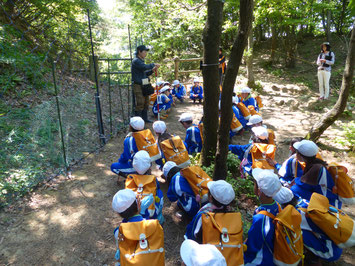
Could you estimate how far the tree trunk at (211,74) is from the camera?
132 inches

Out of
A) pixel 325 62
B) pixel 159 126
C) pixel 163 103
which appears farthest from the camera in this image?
pixel 325 62

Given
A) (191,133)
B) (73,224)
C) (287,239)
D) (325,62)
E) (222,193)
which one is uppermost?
(325,62)

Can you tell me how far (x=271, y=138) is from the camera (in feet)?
14.0

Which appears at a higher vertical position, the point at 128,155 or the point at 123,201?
the point at 123,201

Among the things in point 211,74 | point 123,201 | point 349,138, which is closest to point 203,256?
point 123,201

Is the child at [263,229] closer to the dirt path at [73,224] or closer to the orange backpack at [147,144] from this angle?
the dirt path at [73,224]

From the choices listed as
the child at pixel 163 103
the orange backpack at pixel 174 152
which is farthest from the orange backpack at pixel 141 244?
the child at pixel 163 103

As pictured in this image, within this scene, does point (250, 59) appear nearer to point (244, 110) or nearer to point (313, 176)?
point (244, 110)

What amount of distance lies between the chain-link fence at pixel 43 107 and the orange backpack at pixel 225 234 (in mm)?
2894

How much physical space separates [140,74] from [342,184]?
4.96 m

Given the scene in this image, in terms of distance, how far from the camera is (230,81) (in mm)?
2896

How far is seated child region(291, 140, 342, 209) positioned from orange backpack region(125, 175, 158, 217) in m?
1.86

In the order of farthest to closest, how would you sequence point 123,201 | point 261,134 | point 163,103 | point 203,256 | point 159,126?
point 163,103 → point 159,126 → point 261,134 → point 123,201 → point 203,256

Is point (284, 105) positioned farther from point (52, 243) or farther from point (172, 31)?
point (52, 243)
